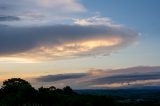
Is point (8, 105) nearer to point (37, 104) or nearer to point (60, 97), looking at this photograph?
point (37, 104)

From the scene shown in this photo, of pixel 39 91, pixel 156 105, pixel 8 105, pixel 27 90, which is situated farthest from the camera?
pixel 156 105

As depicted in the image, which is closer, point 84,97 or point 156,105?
point 84,97

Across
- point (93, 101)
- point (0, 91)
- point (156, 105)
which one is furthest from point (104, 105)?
point (156, 105)

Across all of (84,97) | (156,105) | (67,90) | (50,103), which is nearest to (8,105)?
(50,103)

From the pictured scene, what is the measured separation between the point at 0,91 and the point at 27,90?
9.92 m

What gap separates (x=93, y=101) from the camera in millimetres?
85062

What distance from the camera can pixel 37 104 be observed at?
80125mm

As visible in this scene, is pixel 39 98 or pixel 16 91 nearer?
pixel 39 98

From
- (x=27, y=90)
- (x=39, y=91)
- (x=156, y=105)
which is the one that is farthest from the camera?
(x=156, y=105)

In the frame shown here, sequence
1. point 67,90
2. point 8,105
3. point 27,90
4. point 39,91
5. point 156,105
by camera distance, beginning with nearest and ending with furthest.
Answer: point 8,105, point 27,90, point 39,91, point 67,90, point 156,105

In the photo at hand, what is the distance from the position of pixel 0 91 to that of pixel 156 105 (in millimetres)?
48501

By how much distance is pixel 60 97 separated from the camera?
84750 millimetres

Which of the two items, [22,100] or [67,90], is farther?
[67,90]

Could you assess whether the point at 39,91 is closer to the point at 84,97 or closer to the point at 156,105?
the point at 84,97
